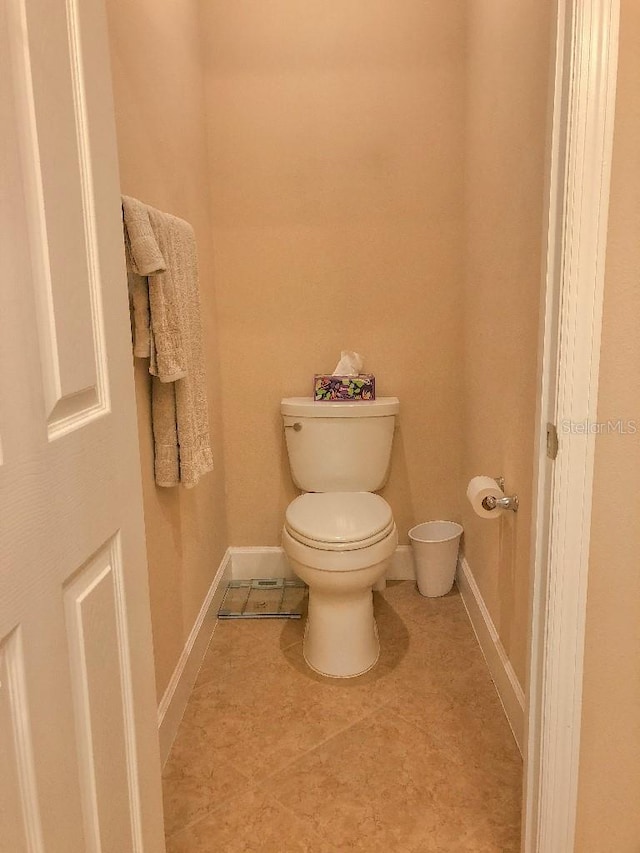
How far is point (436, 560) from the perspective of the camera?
248 centimetres

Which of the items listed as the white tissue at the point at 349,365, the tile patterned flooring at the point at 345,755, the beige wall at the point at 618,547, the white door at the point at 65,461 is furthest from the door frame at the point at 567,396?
the white tissue at the point at 349,365

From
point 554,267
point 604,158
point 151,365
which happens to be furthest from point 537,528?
point 151,365

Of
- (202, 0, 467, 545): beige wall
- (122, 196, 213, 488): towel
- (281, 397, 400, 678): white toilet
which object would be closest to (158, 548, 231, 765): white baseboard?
(281, 397, 400, 678): white toilet

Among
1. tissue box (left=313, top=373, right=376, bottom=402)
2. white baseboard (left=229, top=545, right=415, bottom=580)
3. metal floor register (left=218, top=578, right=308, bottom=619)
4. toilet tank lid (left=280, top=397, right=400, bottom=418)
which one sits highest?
tissue box (left=313, top=373, right=376, bottom=402)

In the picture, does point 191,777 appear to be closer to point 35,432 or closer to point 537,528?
point 537,528

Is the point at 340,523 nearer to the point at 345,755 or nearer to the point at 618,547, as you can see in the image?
the point at 345,755

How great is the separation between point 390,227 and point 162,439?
1315 mm

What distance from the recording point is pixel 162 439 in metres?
1.62

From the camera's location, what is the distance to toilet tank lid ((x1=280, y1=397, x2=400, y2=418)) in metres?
2.35

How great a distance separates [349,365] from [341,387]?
0.10m

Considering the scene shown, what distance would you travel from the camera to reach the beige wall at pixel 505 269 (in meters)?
1.53

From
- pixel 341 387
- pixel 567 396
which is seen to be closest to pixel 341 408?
pixel 341 387

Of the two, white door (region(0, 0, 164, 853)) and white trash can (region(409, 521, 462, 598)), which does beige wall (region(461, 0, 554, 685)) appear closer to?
white trash can (region(409, 521, 462, 598))

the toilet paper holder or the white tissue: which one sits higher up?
the white tissue
